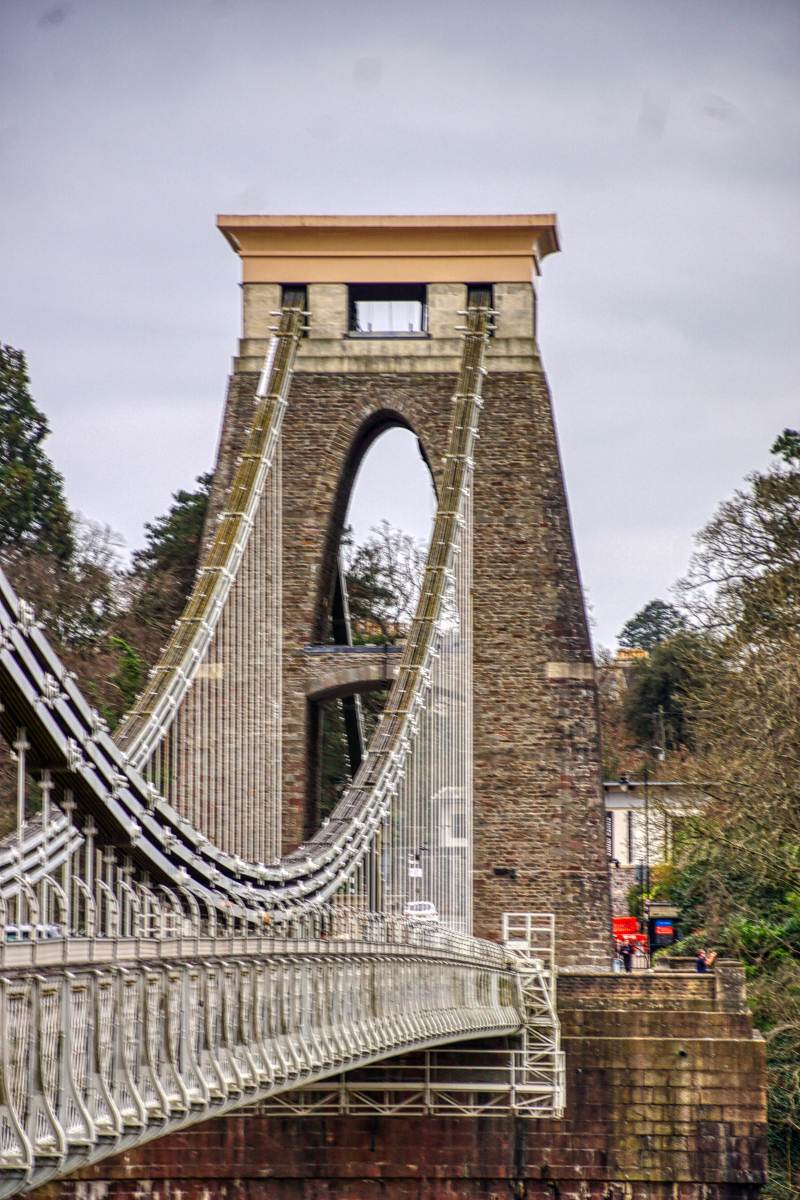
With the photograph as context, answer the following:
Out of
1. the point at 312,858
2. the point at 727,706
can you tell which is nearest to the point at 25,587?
the point at 727,706

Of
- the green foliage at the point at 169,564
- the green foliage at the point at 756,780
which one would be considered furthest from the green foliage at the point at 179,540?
the green foliage at the point at 756,780

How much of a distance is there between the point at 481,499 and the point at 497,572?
3.47ft

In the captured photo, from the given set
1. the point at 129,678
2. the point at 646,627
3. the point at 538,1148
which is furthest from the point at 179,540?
the point at 646,627

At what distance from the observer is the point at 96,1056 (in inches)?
408

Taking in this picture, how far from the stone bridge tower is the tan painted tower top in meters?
0.03

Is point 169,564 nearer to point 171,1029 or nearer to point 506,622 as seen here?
point 506,622

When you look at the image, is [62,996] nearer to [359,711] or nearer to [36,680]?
[36,680]

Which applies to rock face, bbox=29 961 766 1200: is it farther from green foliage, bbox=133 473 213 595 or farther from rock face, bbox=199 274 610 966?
green foliage, bbox=133 473 213 595

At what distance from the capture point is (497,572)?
107ft

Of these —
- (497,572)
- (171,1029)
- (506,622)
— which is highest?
(497,572)

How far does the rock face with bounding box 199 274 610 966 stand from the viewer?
1264 inches

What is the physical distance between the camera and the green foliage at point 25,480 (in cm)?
4206

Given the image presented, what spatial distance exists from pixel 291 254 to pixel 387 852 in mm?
11850

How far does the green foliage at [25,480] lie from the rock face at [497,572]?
10.0 meters
